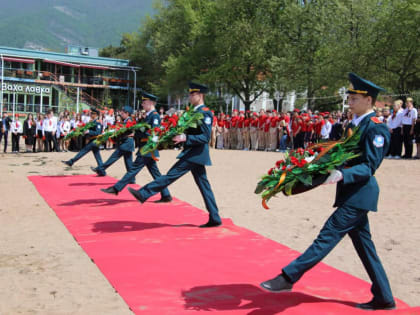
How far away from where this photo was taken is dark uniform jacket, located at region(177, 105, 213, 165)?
24.1 ft

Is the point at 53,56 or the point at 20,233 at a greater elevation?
the point at 53,56

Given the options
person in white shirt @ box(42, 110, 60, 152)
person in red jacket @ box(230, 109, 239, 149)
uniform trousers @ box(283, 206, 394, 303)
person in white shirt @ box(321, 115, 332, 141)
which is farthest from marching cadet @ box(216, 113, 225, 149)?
uniform trousers @ box(283, 206, 394, 303)

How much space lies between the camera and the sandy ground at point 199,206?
14.9 feet

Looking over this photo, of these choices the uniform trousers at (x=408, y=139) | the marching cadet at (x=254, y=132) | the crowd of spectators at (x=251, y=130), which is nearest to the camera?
the uniform trousers at (x=408, y=139)

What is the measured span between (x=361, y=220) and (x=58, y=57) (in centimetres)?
6089

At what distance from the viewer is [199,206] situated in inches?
367

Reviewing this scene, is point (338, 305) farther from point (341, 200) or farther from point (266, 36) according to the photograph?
point (266, 36)

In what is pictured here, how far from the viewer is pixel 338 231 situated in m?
4.34

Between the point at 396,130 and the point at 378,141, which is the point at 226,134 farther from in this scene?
the point at 378,141

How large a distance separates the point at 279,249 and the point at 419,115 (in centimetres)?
1259

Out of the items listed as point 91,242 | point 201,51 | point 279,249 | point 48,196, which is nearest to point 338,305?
point 279,249

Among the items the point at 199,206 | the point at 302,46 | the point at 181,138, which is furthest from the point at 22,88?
the point at 181,138

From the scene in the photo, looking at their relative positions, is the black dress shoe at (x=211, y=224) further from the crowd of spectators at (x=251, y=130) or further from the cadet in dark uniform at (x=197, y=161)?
the crowd of spectators at (x=251, y=130)

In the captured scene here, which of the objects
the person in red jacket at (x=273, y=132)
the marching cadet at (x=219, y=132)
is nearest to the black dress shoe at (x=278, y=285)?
the person in red jacket at (x=273, y=132)
